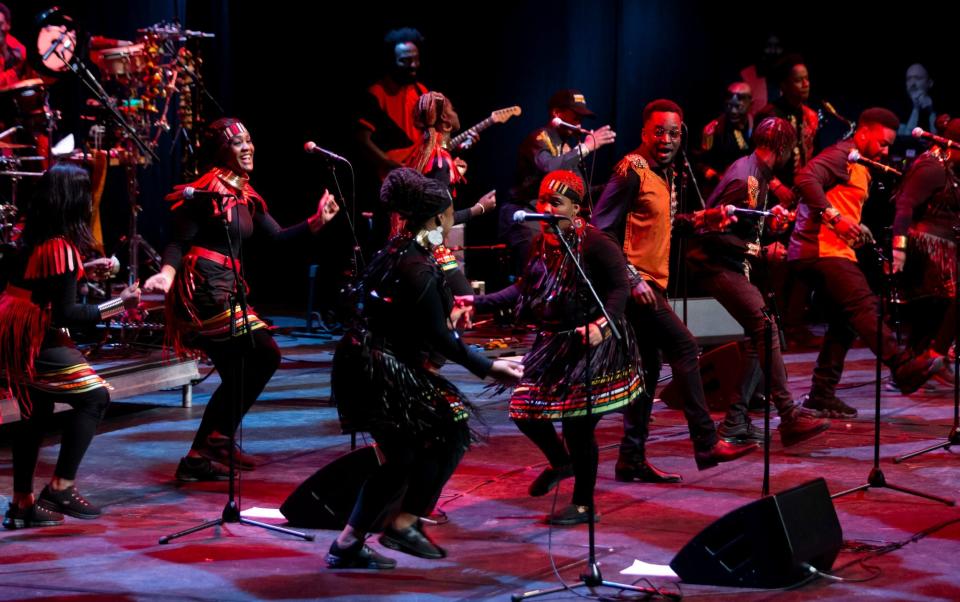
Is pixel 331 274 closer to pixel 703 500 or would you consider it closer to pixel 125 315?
pixel 125 315

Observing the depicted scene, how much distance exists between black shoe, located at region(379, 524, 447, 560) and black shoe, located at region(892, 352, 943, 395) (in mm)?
4029

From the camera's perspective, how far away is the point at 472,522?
19.0 feet

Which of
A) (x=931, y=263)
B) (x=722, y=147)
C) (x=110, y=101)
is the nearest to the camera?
(x=931, y=263)

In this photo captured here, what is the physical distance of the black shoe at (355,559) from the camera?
4.96m

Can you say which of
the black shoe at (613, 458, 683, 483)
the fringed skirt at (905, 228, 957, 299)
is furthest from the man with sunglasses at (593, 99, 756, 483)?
the fringed skirt at (905, 228, 957, 299)

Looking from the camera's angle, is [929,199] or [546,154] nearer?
[929,199]

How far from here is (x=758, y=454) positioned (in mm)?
7227

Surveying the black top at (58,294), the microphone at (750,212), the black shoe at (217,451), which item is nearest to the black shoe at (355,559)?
the black top at (58,294)

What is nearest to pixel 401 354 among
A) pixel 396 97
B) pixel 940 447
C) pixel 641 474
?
pixel 641 474

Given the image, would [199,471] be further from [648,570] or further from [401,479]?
[648,570]

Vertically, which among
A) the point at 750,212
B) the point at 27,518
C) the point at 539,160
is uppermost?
the point at 539,160

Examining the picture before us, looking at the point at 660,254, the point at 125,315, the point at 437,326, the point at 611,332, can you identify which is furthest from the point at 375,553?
the point at 125,315

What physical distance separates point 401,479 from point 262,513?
1.17 m

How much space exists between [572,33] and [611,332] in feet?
25.0
